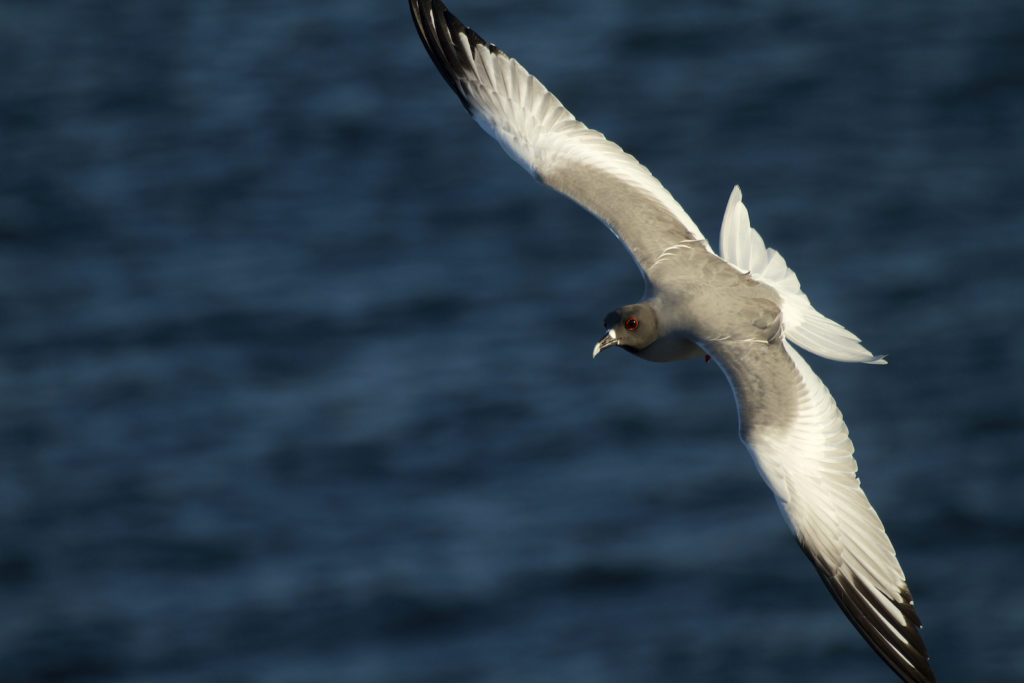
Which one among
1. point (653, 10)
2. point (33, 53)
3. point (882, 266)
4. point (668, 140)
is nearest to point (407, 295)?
point (668, 140)

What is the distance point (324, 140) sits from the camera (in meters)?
28.8

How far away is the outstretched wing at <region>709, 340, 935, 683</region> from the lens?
9.48 metres

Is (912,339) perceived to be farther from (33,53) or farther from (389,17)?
(33,53)

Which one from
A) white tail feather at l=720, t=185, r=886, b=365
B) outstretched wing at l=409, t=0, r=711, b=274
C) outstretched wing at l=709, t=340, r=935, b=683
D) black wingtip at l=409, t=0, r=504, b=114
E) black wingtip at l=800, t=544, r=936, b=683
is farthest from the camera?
black wingtip at l=409, t=0, r=504, b=114

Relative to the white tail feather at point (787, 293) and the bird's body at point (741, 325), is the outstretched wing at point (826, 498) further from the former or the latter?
the white tail feather at point (787, 293)

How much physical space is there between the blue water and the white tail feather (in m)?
10.7

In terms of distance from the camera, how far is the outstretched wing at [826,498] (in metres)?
9.48

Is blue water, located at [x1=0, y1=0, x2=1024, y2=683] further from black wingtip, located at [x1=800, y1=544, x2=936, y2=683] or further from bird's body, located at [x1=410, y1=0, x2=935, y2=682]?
black wingtip, located at [x1=800, y1=544, x2=936, y2=683]

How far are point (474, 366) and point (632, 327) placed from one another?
13.4m

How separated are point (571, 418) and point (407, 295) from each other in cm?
394

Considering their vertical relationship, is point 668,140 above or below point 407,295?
above

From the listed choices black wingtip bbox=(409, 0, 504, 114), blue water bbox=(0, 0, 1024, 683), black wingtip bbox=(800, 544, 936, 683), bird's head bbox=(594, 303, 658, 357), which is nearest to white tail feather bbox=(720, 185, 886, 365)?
bird's head bbox=(594, 303, 658, 357)

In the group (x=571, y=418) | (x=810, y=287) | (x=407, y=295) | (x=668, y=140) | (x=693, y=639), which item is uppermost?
(x=668, y=140)

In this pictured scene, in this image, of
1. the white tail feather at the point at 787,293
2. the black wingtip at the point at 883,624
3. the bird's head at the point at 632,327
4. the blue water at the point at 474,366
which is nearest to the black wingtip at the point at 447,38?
the white tail feather at the point at 787,293
